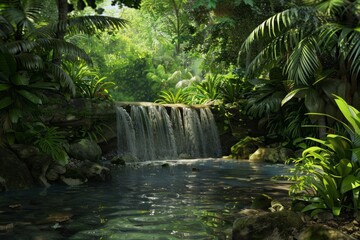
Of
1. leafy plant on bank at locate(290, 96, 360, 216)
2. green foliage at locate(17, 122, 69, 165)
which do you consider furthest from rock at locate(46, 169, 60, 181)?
leafy plant on bank at locate(290, 96, 360, 216)

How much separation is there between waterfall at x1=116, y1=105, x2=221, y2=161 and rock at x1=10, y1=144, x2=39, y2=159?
18.1 feet

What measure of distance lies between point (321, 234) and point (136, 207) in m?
3.36

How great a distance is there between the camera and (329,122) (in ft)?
47.2

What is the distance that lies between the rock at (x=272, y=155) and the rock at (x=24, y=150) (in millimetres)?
8614

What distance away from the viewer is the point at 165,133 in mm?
16844

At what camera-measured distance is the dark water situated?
490 cm

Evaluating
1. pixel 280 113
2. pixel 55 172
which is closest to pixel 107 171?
pixel 55 172

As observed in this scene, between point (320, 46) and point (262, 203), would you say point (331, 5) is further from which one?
point (262, 203)

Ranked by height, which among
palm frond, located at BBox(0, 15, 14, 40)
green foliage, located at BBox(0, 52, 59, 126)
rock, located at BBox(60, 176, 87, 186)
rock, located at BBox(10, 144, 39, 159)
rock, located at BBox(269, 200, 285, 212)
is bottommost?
rock, located at BBox(269, 200, 285, 212)

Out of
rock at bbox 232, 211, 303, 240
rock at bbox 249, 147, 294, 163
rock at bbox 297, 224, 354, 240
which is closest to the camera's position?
rock at bbox 297, 224, 354, 240

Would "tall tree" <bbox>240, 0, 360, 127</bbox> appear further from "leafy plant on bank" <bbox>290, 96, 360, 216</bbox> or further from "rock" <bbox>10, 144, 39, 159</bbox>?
"leafy plant on bank" <bbox>290, 96, 360, 216</bbox>

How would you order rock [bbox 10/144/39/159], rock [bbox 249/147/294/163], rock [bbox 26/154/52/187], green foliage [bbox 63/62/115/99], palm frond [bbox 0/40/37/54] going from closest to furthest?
rock [bbox 26/154/52/187], rock [bbox 10/144/39/159], palm frond [bbox 0/40/37/54], green foliage [bbox 63/62/115/99], rock [bbox 249/147/294/163]

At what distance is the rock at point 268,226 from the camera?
4234mm

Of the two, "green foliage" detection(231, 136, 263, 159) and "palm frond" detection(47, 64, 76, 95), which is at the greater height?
"palm frond" detection(47, 64, 76, 95)
